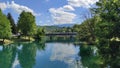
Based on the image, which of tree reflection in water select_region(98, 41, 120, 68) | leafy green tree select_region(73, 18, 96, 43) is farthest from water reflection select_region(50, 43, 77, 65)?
tree reflection in water select_region(98, 41, 120, 68)

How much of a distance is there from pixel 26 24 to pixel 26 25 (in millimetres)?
447

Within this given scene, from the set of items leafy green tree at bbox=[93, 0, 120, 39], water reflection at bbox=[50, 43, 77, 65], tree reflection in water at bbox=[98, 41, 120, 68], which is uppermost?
leafy green tree at bbox=[93, 0, 120, 39]

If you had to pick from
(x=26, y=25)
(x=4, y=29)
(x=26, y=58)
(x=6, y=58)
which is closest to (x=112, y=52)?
(x=26, y=58)

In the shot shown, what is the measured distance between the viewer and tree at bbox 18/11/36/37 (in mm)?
109175

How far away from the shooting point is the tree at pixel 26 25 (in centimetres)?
10918

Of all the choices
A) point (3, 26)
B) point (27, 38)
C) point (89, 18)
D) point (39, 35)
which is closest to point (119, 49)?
point (89, 18)

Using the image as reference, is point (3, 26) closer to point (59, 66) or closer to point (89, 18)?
point (89, 18)

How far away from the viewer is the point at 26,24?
11012 cm

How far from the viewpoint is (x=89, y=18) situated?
73625 mm

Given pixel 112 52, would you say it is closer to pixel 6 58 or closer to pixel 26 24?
pixel 6 58

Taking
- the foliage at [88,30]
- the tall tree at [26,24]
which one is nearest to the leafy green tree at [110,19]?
the foliage at [88,30]

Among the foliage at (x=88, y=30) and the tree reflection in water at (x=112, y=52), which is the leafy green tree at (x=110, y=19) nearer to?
the tree reflection in water at (x=112, y=52)

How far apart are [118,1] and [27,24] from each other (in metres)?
89.0

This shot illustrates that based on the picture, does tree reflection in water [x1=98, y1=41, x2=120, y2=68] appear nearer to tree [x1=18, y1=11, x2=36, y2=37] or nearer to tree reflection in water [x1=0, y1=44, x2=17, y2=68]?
tree reflection in water [x1=0, y1=44, x2=17, y2=68]
